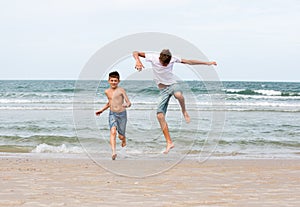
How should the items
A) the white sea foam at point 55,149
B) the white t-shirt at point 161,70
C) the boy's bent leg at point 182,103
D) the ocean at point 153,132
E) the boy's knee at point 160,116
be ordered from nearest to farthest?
the white t-shirt at point 161,70 < the boy's bent leg at point 182,103 < the boy's knee at point 160,116 < the ocean at point 153,132 < the white sea foam at point 55,149

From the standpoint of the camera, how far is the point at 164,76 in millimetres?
8109

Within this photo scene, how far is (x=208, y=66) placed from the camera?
8.02 metres

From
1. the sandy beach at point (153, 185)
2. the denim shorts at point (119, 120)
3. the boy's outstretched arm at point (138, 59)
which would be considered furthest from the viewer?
the denim shorts at point (119, 120)

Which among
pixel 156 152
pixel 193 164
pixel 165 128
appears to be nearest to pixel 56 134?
pixel 156 152

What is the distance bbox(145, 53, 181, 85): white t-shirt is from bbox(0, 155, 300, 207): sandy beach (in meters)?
1.56

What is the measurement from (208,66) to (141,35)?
3.77 feet

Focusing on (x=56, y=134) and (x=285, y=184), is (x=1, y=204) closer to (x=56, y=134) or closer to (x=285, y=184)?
(x=285, y=184)

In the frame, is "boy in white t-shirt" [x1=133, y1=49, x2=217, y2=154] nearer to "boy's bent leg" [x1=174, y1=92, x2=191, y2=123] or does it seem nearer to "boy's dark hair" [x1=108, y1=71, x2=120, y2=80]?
"boy's bent leg" [x1=174, y1=92, x2=191, y2=123]

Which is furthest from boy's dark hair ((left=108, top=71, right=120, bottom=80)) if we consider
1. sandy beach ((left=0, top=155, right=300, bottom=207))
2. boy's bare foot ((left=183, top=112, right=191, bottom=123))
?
sandy beach ((left=0, top=155, right=300, bottom=207))

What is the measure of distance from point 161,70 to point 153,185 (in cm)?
170

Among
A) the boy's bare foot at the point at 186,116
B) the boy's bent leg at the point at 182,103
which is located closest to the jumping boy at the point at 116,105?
the boy's bent leg at the point at 182,103

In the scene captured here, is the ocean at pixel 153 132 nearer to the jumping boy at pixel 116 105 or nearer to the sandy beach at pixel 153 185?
the jumping boy at pixel 116 105

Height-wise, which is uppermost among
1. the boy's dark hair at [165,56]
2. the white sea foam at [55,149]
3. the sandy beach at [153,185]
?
the boy's dark hair at [165,56]

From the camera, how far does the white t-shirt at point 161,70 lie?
26.2 ft
